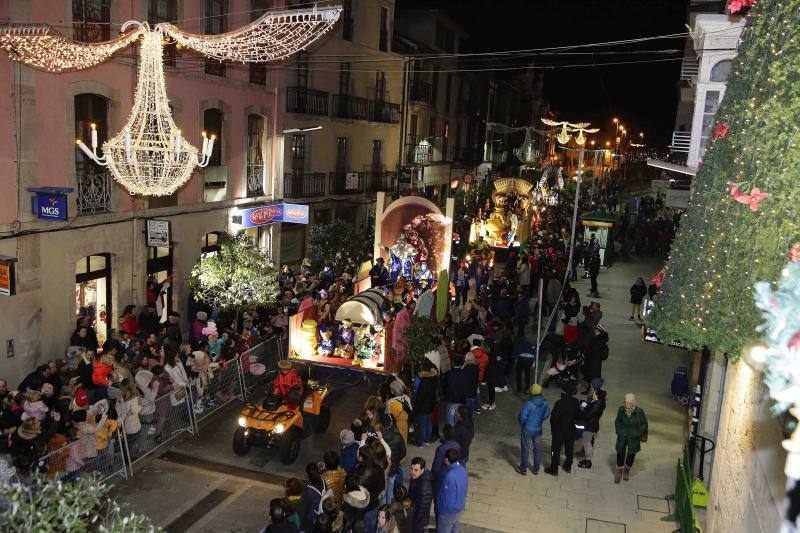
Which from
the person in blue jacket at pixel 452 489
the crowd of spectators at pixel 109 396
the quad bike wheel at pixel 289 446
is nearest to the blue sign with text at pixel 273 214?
the crowd of spectators at pixel 109 396

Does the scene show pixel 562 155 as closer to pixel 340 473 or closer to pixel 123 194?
pixel 123 194

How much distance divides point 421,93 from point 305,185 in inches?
580

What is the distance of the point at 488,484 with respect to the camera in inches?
422

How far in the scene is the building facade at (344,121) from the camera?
2412 centimetres

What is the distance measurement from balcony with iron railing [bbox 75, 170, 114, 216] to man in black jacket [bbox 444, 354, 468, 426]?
8713mm

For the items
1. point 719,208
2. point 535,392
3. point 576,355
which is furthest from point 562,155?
point 719,208

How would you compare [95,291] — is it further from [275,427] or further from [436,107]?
[436,107]

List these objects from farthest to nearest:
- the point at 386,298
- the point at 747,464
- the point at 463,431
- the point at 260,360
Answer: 1. the point at 386,298
2. the point at 260,360
3. the point at 463,431
4. the point at 747,464

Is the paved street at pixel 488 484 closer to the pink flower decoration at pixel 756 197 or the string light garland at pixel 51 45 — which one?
the pink flower decoration at pixel 756 197

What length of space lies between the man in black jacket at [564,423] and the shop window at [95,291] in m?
9.80

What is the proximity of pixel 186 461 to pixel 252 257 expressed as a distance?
646cm

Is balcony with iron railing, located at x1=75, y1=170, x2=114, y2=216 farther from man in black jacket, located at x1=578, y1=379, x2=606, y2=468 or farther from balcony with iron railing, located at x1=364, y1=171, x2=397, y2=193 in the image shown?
balcony with iron railing, located at x1=364, y1=171, x2=397, y2=193

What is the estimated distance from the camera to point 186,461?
1092 cm

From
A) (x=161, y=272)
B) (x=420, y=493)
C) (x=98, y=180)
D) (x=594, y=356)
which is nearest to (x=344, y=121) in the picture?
(x=161, y=272)
